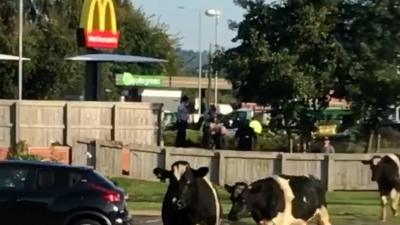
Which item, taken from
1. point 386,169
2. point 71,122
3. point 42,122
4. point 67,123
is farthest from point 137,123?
point 386,169

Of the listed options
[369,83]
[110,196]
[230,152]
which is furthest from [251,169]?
[110,196]

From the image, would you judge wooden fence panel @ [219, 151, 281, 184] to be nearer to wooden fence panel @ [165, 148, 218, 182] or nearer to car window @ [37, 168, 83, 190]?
wooden fence panel @ [165, 148, 218, 182]

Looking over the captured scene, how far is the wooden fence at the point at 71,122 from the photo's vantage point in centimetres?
3719

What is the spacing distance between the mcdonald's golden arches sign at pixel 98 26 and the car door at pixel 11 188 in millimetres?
23855

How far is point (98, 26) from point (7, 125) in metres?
7.37

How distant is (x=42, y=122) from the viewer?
37.8 metres

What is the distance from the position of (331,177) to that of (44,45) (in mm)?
40518

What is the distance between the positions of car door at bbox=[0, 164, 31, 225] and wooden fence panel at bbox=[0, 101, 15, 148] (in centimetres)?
1861

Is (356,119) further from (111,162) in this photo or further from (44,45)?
(44,45)

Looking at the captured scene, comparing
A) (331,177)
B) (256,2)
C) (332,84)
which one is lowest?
(331,177)

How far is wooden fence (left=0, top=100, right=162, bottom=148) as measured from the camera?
1464 inches

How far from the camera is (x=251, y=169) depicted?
34000 millimetres

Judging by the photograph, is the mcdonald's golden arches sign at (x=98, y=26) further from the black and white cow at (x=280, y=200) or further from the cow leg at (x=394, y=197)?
the black and white cow at (x=280, y=200)

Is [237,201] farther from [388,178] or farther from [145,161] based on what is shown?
[145,161]
